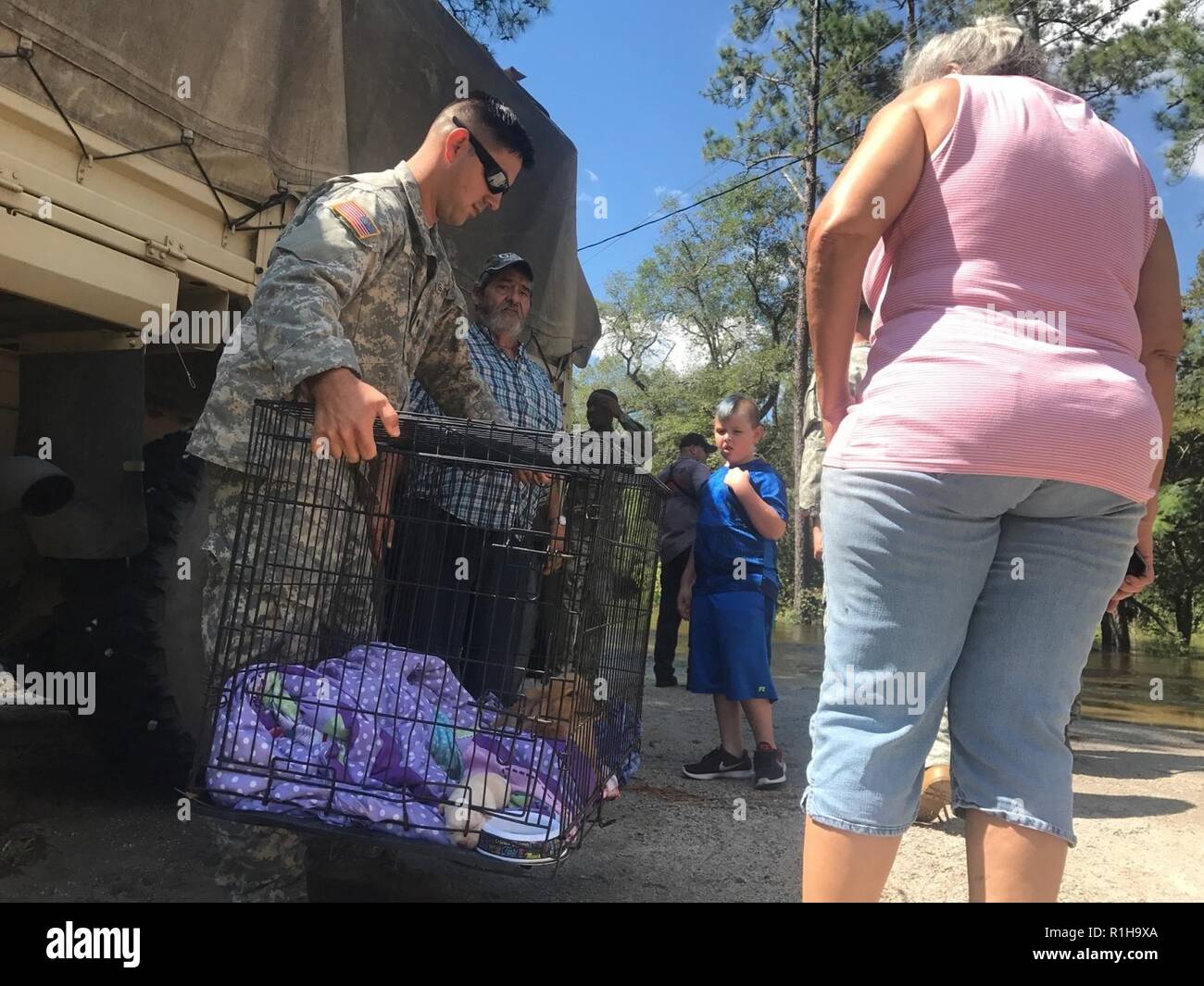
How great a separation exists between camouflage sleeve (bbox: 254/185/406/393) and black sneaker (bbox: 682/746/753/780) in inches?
107

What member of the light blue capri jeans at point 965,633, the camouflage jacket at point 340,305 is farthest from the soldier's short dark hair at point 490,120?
the light blue capri jeans at point 965,633

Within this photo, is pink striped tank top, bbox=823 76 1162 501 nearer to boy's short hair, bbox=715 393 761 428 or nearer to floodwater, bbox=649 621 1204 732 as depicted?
boy's short hair, bbox=715 393 761 428

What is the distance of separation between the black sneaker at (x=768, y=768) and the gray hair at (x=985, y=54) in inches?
111

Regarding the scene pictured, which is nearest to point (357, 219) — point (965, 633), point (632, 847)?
point (965, 633)

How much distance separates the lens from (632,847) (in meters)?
3.02

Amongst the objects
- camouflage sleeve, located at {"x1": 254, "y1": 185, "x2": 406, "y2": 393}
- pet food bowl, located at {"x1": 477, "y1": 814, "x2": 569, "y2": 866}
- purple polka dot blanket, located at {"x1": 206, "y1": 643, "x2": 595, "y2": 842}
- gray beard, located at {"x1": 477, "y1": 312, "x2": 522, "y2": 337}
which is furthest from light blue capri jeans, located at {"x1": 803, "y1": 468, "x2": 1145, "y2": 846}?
gray beard, located at {"x1": 477, "y1": 312, "x2": 522, "y2": 337}

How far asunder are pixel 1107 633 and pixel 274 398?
19.8m

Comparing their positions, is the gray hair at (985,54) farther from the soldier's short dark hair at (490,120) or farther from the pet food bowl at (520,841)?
the pet food bowl at (520,841)

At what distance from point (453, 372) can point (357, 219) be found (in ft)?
2.27

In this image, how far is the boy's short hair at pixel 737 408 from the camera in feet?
13.4

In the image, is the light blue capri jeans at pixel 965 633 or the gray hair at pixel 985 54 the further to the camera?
the gray hair at pixel 985 54

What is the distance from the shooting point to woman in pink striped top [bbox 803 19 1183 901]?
139cm

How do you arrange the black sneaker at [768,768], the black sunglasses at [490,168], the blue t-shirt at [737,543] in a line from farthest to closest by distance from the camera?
the blue t-shirt at [737,543] → the black sneaker at [768,768] → the black sunglasses at [490,168]
